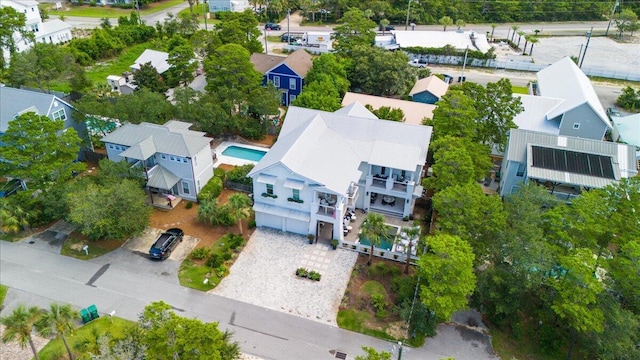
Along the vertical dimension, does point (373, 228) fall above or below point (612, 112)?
above

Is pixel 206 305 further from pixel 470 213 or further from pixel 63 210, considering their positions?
pixel 470 213

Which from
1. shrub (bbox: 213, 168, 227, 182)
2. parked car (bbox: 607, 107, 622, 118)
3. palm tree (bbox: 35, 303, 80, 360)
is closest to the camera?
palm tree (bbox: 35, 303, 80, 360)

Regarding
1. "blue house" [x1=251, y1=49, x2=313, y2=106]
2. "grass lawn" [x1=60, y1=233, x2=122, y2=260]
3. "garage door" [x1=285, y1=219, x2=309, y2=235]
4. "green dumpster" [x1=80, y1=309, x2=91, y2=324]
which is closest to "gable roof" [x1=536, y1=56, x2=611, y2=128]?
"blue house" [x1=251, y1=49, x2=313, y2=106]

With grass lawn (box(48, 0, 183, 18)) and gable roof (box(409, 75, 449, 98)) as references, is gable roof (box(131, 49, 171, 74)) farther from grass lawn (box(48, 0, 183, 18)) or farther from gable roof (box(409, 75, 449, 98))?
grass lawn (box(48, 0, 183, 18))

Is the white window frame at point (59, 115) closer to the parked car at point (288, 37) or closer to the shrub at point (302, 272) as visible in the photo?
the shrub at point (302, 272)

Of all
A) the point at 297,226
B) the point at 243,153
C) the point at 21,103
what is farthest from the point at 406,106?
the point at 21,103

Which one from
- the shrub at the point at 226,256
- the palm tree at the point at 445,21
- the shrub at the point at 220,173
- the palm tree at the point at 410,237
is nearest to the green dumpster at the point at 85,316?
the shrub at the point at 226,256

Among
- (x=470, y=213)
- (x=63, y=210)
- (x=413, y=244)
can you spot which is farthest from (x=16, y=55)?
(x=470, y=213)

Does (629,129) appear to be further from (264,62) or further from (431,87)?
(264,62)
